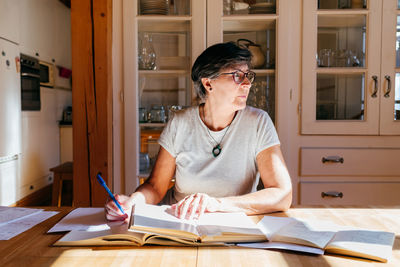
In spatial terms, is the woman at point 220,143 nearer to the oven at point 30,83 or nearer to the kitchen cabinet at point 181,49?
the kitchen cabinet at point 181,49

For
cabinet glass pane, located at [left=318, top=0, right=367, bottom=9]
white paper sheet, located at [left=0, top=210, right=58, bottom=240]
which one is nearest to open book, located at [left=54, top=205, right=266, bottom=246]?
white paper sheet, located at [left=0, top=210, right=58, bottom=240]

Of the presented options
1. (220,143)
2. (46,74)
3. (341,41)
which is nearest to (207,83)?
(220,143)

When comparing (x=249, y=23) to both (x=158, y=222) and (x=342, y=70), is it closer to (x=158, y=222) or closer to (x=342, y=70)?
(x=342, y=70)

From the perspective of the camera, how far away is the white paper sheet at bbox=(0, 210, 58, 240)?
3.02ft

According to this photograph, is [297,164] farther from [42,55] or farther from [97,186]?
[42,55]

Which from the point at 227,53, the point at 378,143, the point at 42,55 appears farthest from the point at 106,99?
the point at 42,55

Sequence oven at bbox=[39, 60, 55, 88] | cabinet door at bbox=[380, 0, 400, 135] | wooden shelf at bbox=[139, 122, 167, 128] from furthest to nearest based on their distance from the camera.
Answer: oven at bbox=[39, 60, 55, 88]
wooden shelf at bbox=[139, 122, 167, 128]
cabinet door at bbox=[380, 0, 400, 135]

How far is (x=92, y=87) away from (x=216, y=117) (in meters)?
1.04

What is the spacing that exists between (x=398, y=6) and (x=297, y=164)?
113cm

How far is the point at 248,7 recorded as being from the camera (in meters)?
2.28

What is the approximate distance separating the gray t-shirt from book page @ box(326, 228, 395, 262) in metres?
0.59

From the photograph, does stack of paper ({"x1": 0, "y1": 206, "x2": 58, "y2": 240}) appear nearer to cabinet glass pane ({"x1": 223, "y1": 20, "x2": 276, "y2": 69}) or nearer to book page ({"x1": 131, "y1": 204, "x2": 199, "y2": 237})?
book page ({"x1": 131, "y1": 204, "x2": 199, "y2": 237})

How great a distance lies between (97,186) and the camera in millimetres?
2332

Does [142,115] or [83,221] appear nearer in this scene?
[83,221]
